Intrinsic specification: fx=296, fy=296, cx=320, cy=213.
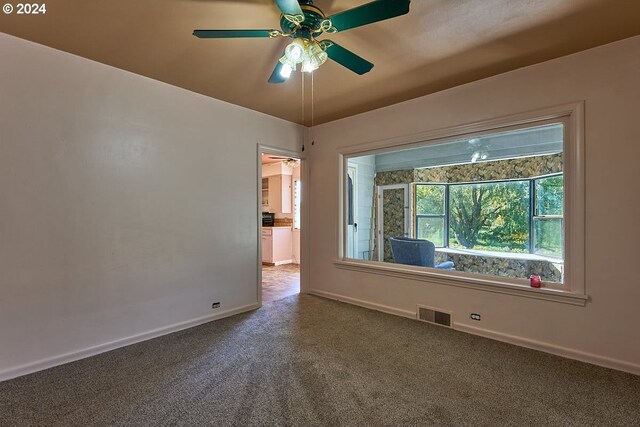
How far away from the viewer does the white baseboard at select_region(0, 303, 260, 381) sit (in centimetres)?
221

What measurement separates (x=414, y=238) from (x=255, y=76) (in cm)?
298

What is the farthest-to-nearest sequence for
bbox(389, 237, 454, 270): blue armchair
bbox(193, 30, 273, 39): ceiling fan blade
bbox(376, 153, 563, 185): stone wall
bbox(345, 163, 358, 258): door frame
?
bbox(345, 163, 358, 258): door frame → bbox(389, 237, 454, 270): blue armchair → bbox(376, 153, 563, 185): stone wall → bbox(193, 30, 273, 39): ceiling fan blade

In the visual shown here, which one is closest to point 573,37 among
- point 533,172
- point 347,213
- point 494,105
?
point 494,105

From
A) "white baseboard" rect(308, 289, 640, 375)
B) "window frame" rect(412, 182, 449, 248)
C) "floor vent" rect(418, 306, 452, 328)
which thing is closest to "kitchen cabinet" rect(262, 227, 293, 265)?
"window frame" rect(412, 182, 449, 248)

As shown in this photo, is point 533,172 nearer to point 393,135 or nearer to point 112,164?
point 393,135

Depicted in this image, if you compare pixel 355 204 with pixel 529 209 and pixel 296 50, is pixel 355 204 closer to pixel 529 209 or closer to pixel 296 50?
pixel 529 209

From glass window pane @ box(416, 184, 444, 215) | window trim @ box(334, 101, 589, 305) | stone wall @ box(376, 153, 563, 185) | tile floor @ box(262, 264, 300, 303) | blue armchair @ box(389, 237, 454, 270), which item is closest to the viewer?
window trim @ box(334, 101, 589, 305)

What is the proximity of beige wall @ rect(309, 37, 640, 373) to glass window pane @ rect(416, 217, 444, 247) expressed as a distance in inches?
47.1

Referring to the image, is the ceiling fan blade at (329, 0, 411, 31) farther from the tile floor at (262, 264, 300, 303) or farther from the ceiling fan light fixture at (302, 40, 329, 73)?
the tile floor at (262, 264, 300, 303)

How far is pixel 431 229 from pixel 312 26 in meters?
3.45

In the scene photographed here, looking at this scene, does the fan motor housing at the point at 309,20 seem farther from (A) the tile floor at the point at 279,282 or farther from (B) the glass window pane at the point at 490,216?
(A) the tile floor at the point at 279,282

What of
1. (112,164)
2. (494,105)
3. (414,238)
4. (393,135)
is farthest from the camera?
(414,238)

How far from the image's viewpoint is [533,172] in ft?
10.8

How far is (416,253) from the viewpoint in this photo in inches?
149
